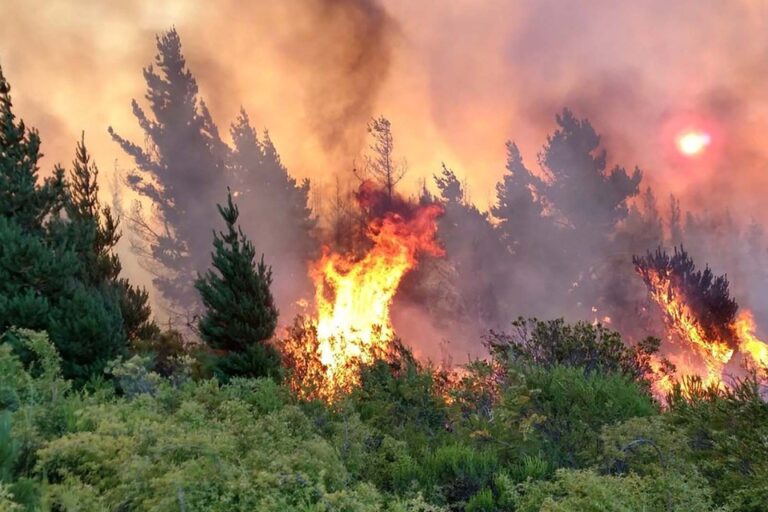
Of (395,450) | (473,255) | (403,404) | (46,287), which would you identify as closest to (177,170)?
(473,255)

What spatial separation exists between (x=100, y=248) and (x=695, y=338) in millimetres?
30013

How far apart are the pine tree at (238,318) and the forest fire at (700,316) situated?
23.6m

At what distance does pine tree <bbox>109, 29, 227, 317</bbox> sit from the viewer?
3472 cm

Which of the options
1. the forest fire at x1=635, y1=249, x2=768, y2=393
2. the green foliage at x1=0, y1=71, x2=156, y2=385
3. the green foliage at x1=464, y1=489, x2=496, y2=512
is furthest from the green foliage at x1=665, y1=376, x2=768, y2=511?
the forest fire at x1=635, y1=249, x2=768, y2=393

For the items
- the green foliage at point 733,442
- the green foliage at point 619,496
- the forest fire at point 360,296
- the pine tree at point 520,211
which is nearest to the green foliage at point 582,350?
the forest fire at point 360,296

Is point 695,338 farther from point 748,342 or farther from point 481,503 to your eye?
point 481,503

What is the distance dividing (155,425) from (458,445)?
3831 millimetres

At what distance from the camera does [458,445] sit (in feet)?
22.2

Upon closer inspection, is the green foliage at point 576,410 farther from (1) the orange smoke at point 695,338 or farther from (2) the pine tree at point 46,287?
(1) the orange smoke at point 695,338

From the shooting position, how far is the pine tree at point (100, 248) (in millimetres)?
15096

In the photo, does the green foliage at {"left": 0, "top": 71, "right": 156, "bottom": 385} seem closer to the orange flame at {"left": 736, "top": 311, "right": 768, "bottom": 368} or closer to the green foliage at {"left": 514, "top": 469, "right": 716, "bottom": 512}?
the green foliage at {"left": 514, "top": 469, "right": 716, "bottom": 512}

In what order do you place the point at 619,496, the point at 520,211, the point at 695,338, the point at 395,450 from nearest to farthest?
the point at 619,496 < the point at 395,450 < the point at 695,338 < the point at 520,211

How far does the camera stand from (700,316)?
28.8 m

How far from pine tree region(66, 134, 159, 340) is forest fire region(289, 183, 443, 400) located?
5.65 m
